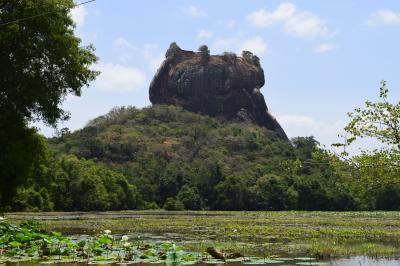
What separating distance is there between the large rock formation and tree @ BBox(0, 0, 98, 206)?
142297mm

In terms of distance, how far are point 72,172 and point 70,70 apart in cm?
5891

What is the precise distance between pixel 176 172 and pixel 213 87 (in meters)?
65.7

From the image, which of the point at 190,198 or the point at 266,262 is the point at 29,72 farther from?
the point at 190,198

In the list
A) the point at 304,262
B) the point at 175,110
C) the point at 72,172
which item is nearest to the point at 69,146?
the point at 72,172

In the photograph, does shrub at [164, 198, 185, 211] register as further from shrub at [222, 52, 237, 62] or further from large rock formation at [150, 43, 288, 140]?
shrub at [222, 52, 237, 62]

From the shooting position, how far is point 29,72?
1101 inches

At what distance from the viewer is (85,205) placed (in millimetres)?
84375

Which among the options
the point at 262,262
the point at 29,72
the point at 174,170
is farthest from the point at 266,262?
the point at 174,170

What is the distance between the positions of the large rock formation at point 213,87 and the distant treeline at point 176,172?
1157cm

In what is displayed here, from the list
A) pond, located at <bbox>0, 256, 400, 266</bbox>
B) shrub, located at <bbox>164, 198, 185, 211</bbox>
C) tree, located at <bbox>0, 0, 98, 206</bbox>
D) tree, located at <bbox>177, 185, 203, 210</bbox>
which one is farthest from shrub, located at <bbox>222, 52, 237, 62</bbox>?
pond, located at <bbox>0, 256, 400, 266</bbox>

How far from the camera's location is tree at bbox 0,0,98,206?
27188mm

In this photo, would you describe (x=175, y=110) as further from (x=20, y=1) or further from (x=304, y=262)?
(x=304, y=262)

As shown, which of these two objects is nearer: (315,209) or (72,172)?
(72,172)

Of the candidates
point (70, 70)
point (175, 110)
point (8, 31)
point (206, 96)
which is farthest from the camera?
point (206, 96)
